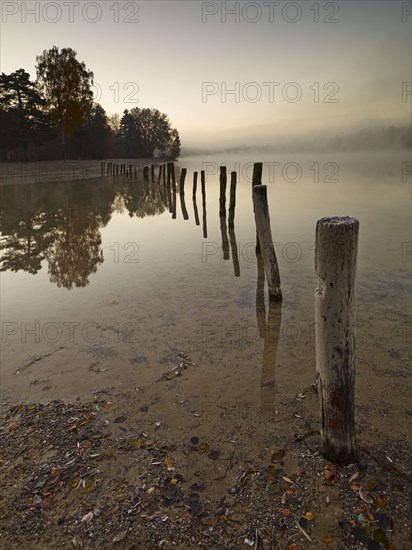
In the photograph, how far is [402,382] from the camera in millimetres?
4543

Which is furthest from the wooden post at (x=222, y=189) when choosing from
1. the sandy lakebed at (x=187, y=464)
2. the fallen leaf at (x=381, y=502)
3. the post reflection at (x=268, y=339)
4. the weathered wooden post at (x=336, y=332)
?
the fallen leaf at (x=381, y=502)

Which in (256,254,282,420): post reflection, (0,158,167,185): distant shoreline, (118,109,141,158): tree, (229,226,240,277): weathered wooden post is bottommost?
(256,254,282,420): post reflection

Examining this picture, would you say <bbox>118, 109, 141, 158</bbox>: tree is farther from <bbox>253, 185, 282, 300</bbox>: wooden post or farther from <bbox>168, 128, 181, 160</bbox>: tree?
<bbox>253, 185, 282, 300</bbox>: wooden post

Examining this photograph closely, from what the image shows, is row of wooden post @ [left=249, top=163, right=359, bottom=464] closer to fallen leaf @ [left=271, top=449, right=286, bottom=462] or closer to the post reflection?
fallen leaf @ [left=271, top=449, right=286, bottom=462]

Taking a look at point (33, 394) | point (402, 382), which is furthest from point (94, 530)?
point (402, 382)

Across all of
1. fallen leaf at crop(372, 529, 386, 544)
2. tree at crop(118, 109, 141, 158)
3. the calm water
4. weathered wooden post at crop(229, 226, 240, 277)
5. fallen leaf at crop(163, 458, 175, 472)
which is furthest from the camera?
tree at crop(118, 109, 141, 158)

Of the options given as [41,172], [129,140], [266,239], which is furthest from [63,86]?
[266,239]

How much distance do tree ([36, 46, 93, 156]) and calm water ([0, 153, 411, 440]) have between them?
43.6 metres

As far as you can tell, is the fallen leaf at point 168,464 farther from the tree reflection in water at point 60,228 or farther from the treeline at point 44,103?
the treeline at point 44,103

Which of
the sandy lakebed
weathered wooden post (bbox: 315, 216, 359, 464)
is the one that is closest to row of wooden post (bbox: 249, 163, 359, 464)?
weathered wooden post (bbox: 315, 216, 359, 464)

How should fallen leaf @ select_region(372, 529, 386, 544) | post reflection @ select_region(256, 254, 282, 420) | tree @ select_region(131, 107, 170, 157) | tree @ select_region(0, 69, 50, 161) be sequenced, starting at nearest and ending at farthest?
fallen leaf @ select_region(372, 529, 386, 544), post reflection @ select_region(256, 254, 282, 420), tree @ select_region(0, 69, 50, 161), tree @ select_region(131, 107, 170, 157)

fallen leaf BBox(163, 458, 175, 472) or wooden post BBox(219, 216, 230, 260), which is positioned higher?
wooden post BBox(219, 216, 230, 260)

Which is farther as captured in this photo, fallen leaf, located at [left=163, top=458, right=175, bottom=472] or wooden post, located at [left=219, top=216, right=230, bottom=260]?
wooden post, located at [left=219, top=216, right=230, bottom=260]

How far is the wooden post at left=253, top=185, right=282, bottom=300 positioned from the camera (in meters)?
7.24
